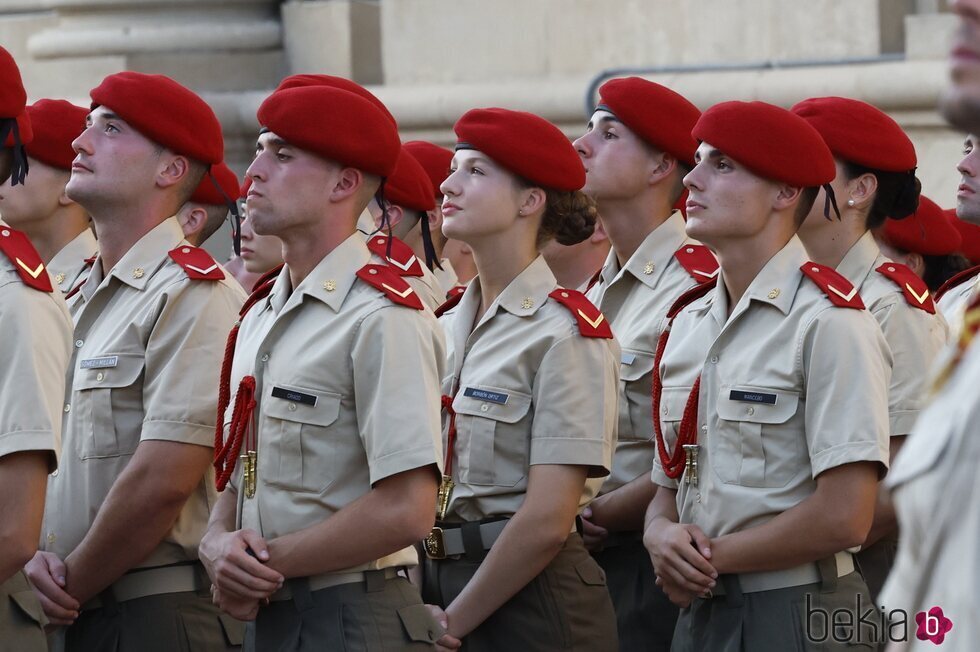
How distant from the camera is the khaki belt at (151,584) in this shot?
420 cm

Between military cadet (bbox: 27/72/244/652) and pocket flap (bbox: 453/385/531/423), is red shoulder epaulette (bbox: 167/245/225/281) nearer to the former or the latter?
military cadet (bbox: 27/72/244/652)

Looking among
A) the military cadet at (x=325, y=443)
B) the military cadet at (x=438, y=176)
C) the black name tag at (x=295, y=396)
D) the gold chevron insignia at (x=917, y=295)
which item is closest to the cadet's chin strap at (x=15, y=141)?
the military cadet at (x=325, y=443)

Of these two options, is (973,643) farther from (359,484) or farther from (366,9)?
(366,9)

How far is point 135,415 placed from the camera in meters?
4.23

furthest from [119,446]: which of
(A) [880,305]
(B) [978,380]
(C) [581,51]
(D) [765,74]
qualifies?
(C) [581,51]

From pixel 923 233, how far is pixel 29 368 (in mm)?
3163

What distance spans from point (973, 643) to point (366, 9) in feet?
28.3

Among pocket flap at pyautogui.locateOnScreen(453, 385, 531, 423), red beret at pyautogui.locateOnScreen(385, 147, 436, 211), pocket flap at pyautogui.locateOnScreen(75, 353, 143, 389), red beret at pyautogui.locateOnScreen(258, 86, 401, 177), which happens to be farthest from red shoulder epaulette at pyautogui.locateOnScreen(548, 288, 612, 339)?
red beret at pyautogui.locateOnScreen(385, 147, 436, 211)

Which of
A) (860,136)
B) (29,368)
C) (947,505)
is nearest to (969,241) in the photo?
(860,136)

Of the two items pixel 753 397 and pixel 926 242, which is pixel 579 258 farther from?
pixel 753 397

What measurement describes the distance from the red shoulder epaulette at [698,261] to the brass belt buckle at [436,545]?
1.15 m

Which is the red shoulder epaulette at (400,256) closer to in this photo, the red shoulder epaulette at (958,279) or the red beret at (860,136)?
the red beret at (860,136)

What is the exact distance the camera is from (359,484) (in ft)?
11.9

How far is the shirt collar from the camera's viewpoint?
4.59 meters
